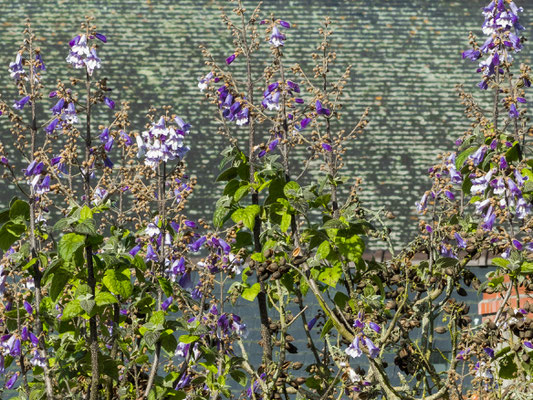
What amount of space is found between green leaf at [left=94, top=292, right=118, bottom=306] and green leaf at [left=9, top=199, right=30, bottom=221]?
524mm

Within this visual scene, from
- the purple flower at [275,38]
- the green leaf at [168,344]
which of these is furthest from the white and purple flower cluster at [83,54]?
the green leaf at [168,344]

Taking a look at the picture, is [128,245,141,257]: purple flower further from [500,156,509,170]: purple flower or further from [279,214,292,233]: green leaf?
[500,156,509,170]: purple flower

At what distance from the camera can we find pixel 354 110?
14.5 meters

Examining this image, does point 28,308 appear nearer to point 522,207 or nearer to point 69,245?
point 69,245

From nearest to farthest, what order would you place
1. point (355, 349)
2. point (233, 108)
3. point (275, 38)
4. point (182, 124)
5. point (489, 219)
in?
point (355, 349) < point (489, 219) < point (233, 108) < point (182, 124) < point (275, 38)

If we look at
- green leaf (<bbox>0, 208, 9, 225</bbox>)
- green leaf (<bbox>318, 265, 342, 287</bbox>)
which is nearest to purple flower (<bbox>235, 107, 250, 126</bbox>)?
green leaf (<bbox>318, 265, 342, 287</bbox>)

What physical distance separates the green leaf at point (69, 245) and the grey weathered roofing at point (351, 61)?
29.1ft

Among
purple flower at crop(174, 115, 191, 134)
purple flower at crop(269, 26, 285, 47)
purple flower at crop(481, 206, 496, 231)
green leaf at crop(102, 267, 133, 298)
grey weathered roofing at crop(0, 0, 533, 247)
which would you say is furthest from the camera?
grey weathered roofing at crop(0, 0, 533, 247)

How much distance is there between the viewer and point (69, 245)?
393 cm

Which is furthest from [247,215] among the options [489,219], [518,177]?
[518,177]

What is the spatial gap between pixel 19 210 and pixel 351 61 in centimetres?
1164

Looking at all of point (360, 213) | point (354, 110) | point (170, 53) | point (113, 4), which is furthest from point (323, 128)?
point (360, 213)

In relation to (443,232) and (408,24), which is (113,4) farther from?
(443,232)

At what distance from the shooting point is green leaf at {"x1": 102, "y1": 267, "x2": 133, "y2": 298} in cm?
409
